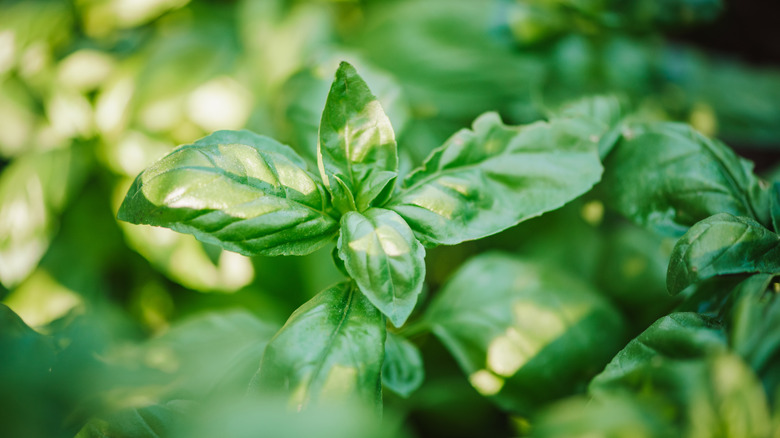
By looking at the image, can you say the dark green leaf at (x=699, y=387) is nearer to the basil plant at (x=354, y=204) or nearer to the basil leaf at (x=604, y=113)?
the basil plant at (x=354, y=204)

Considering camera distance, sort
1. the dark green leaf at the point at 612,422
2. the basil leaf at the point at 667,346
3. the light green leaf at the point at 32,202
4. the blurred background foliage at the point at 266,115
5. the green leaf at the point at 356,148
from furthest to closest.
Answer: the light green leaf at the point at 32,202, the blurred background foliage at the point at 266,115, the green leaf at the point at 356,148, the basil leaf at the point at 667,346, the dark green leaf at the point at 612,422

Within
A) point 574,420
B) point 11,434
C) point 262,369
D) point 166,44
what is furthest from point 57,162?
point 574,420

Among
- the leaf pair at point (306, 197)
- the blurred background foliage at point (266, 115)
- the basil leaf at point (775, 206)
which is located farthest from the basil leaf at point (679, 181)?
the leaf pair at point (306, 197)

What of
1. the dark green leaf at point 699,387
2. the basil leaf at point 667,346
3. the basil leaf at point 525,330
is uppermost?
the dark green leaf at point 699,387

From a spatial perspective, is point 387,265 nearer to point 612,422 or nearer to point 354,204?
point 354,204

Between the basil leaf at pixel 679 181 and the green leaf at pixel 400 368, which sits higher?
the basil leaf at pixel 679 181
